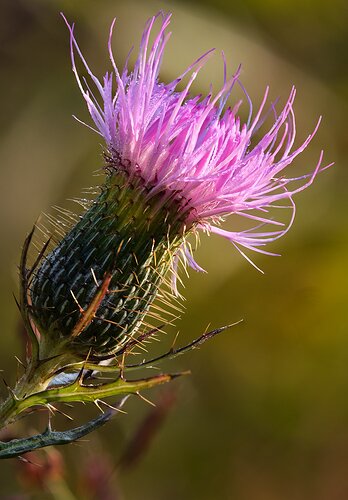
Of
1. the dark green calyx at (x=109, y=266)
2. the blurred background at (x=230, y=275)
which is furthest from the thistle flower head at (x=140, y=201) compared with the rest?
the blurred background at (x=230, y=275)

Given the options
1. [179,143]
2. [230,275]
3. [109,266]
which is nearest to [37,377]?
[109,266]

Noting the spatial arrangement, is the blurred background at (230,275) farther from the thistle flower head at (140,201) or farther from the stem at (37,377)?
the stem at (37,377)

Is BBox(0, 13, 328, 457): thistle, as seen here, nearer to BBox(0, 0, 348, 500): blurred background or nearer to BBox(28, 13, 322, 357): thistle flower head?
BBox(28, 13, 322, 357): thistle flower head

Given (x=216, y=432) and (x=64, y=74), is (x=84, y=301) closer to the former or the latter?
(x=216, y=432)

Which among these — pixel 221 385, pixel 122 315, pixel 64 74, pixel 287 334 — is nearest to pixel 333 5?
pixel 64 74

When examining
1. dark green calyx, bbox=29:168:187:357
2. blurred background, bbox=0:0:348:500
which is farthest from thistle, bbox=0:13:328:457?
blurred background, bbox=0:0:348:500

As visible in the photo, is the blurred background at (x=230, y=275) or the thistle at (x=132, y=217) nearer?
the thistle at (x=132, y=217)

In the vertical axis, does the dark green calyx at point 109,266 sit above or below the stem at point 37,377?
above
